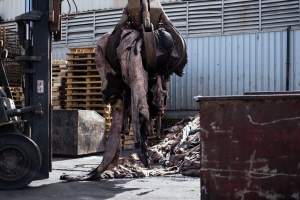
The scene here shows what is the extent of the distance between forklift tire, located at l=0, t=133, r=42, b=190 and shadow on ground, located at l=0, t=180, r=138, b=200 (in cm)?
20

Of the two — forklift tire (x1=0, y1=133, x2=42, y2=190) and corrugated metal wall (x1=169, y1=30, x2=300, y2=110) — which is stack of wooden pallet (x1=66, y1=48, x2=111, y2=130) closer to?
corrugated metal wall (x1=169, y1=30, x2=300, y2=110)

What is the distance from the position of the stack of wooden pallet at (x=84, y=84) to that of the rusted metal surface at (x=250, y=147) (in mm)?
9349

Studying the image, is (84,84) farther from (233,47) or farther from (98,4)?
(98,4)

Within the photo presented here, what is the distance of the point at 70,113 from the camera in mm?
12953

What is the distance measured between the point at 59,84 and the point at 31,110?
7.22 meters

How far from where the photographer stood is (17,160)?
8047 millimetres

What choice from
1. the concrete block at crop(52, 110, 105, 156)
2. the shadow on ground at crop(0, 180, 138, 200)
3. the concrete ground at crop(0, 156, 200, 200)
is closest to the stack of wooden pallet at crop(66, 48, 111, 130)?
the concrete block at crop(52, 110, 105, 156)

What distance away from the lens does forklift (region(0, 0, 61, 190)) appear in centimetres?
802

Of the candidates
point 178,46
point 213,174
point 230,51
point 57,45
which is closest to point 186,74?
point 230,51

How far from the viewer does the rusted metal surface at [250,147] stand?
500 cm

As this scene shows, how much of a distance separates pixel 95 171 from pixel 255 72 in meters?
8.87

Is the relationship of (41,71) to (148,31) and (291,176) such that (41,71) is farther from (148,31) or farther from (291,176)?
(291,176)

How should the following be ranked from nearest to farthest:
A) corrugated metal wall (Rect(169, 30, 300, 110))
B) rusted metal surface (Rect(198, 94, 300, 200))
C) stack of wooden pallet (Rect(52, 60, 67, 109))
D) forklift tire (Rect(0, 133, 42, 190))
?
rusted metal surface (Rect(198, 94, 300, 200)), forklift tire (Rect(0, 133, 42, 190)), stack of wooden pallet (Rect(52, 60, 67, 109)), corrugated metal wall (Rect(169, 30, 300, 110))

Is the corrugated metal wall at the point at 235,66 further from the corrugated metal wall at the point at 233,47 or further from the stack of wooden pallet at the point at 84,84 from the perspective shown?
the stack of wooden pallet at the point at 84,84
